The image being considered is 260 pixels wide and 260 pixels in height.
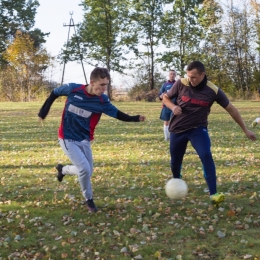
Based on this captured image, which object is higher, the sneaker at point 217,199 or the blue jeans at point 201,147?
the blue jeans at point 201,147

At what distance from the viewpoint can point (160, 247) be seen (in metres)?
5.47

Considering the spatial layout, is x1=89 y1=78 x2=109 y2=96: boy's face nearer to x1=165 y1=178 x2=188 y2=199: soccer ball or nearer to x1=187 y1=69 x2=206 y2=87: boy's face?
x1=187 y1=69 x2=206 y2=87: boy's face

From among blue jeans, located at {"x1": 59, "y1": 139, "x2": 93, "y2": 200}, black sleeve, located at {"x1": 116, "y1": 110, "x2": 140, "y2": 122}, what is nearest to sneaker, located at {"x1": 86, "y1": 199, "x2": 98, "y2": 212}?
blue jeans, located at {"x1": 59, "y1": 139, "x2": 93, "y2": 200}

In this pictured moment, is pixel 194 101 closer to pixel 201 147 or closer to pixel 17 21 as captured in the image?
pixel 201 147

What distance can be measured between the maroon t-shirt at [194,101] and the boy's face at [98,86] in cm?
130

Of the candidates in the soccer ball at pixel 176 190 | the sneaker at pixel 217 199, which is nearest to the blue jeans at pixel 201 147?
the sneaker at pixel 217 199

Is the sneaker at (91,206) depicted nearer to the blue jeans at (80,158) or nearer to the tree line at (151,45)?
the blue jeans at (80,158)

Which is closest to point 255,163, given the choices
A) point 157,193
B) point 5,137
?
point 157,193

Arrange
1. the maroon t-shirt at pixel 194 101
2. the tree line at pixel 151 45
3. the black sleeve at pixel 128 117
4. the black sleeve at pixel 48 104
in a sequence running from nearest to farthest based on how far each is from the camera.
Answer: the maroon t-shirt at pixel 194 101 < the black sleeve at pixel 128 117 < the black sleeve at pixel 48 104 < the tree line at pixel 151 45

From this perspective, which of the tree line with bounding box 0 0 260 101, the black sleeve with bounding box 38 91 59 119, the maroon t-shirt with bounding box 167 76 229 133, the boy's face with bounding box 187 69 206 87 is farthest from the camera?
the tree line with bounding box 0 0 260 101

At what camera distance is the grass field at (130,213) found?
543 centimetres

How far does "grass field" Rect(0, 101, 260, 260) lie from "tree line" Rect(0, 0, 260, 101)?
44356 millimetres

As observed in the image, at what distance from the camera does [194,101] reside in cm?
704

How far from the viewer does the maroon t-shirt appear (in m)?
6.95
